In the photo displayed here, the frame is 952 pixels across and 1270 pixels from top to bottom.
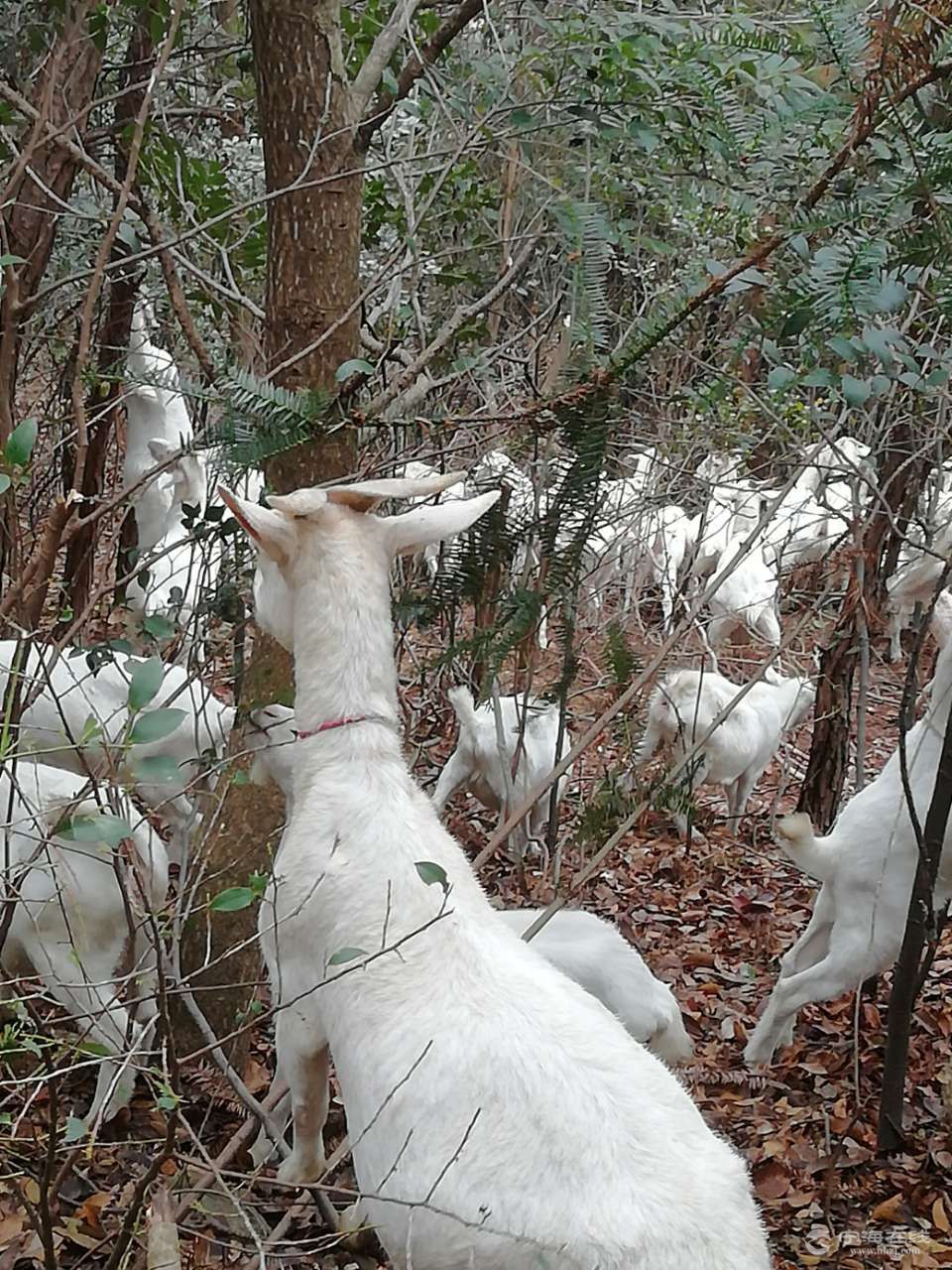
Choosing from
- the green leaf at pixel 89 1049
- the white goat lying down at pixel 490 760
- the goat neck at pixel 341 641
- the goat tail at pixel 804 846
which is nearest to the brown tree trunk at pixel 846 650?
the goat tail at pixel 804 846

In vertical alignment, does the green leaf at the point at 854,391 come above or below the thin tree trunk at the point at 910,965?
above

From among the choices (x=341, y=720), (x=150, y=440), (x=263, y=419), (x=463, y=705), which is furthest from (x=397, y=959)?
(x=150, y=440)

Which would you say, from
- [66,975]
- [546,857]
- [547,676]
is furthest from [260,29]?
[547,676]

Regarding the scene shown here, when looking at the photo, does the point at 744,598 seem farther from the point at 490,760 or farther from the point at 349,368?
the point at 349,368

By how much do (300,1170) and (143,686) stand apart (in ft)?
6.41

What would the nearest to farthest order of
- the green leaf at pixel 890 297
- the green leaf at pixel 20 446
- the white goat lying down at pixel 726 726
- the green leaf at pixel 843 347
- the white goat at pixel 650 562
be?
the green leaf at pixel 20 446, the green leaf at pixel 890 297, the green leaf at pixel 843 347, the white goat at pixel 650 562, the white goat lying down at pixel 726 726

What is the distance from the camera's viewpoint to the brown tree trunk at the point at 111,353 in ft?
19.2

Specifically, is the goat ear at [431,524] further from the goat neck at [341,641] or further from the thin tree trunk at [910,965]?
the thin tree trunk at [910,965]

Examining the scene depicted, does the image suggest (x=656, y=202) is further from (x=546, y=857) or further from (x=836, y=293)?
(x=546, y=857)

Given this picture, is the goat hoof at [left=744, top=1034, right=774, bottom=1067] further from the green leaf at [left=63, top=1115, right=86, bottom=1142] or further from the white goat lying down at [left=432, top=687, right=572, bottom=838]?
the green leaf at [left=63, top=1115, right=86, bottom=1142]

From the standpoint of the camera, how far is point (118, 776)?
2434 millimetres

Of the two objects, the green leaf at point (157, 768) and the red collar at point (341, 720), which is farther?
the red collar at point (341, 720)

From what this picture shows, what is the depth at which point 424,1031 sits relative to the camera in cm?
263

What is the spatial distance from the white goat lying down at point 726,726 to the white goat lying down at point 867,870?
2.41 m
